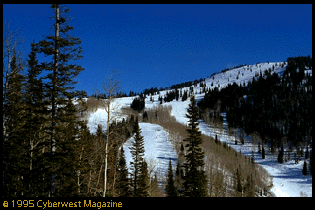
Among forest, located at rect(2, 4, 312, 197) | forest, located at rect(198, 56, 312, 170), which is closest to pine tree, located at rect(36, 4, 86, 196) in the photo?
forest, located at rect(2, 4, 312, 197)

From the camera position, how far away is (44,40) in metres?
12.9

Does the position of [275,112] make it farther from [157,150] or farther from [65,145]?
[65,145]

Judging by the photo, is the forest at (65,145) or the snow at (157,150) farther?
the snow at (157,150)

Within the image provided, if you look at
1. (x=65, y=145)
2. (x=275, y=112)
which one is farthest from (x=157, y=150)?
(x=275, y=112)

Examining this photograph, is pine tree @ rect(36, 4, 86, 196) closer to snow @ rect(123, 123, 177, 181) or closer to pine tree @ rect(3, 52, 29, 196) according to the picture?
pine tree @ rect(3, 52, 29, 196)

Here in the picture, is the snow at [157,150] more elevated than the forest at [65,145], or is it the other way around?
the forest at [65,145]

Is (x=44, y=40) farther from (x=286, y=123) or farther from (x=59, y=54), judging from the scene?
(x=286, y=123)

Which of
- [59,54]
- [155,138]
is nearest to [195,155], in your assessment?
[59,54]

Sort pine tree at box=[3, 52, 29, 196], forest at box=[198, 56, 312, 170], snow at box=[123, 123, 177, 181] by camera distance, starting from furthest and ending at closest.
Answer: forest at box=[198, 56, 312, 170] < snow at box=[123, 123, 177, 181] < pine tree at box=[3, 52, 29, 196]

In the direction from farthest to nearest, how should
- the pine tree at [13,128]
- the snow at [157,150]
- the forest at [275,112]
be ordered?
the forest at [275,112] → the snow at [157,150] → the pine tree at [13,128]

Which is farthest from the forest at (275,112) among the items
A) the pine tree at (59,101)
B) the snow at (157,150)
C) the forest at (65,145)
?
the pine tree at (59,101)

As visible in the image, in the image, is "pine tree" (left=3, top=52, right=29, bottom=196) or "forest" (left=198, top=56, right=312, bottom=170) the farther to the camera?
"forest" (left=198, top=56, right=312, bottom=170)

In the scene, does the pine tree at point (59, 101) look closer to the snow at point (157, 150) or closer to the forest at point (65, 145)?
the forest at point (65, 145)
